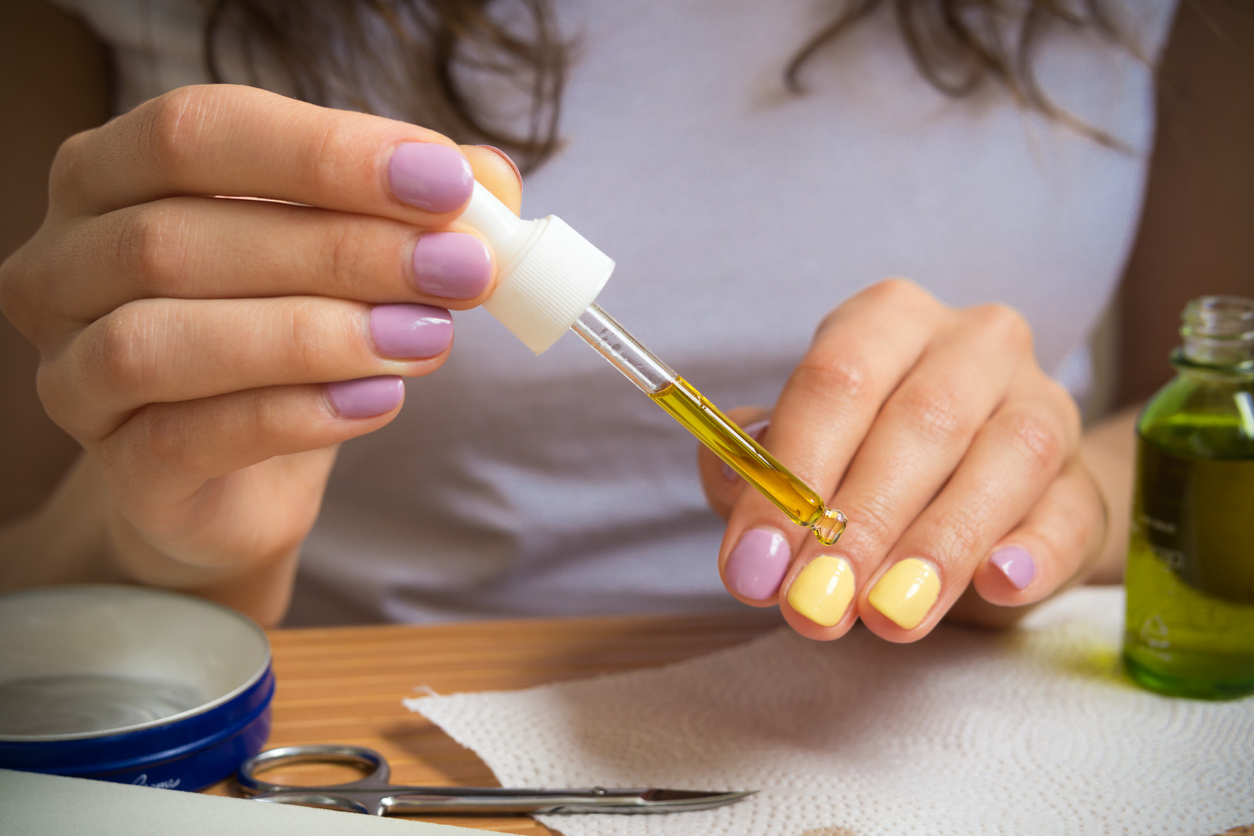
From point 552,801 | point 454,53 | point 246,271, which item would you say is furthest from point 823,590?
point 454,53

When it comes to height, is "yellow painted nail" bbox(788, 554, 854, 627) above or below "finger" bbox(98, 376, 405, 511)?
below

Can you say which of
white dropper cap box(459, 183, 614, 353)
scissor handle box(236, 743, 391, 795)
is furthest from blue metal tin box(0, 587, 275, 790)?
white dropper cap box(459, 183, 614, 353)

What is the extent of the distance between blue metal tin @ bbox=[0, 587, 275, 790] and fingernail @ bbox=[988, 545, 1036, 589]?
0.33m

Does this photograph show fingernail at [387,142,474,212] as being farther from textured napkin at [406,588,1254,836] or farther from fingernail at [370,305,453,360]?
textured napkin at [406,588,1254,836]

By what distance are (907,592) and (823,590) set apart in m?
0.04

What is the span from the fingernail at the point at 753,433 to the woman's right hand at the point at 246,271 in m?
0.17

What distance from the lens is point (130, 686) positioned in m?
0.43

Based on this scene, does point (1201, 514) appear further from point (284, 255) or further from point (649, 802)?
point (284, 255)

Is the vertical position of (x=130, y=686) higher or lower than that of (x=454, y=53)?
lower

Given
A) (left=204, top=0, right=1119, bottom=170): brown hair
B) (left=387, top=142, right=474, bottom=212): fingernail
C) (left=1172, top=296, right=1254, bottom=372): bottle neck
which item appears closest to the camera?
(left=387, top=142, right=474, bottom=212): fingernail

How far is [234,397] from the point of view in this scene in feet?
1.09

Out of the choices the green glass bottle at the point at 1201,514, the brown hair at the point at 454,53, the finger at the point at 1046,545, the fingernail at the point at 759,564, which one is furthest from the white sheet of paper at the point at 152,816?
the brown hair at the point at 454,53

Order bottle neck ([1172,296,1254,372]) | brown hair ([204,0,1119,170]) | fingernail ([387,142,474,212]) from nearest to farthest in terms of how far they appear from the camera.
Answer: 1. fingernail ([387,142,474,212])
2. bottle neck ([1172,296,1254,372])
3. brown hair ([204,0,1119,170])

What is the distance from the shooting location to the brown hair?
667 mm
